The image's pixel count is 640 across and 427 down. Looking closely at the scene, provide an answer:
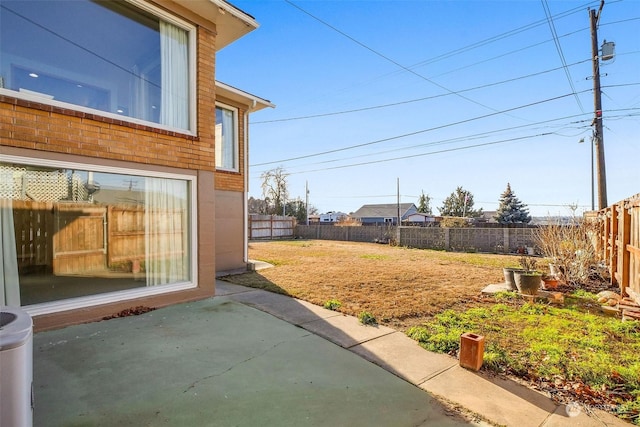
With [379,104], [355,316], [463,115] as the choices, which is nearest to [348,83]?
[379,104]

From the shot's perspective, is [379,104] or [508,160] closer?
[379,104]

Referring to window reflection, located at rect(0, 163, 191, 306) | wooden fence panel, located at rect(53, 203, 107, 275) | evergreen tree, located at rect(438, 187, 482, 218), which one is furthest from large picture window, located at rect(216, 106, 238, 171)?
evergreen tree, located at rect(438, 187, 482, 218)

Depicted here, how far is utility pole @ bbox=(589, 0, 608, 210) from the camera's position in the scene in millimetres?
11500

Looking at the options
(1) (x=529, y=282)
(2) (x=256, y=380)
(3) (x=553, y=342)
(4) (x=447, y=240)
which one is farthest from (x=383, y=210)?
(2) (x=256, y=380)

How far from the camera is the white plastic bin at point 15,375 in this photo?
1.47 m

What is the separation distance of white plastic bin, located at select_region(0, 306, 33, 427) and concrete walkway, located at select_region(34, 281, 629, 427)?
853 mm

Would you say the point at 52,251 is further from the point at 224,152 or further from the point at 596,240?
the point at 596,240

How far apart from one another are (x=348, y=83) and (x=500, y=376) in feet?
54.1

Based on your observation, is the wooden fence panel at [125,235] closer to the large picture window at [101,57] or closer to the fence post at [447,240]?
the large picture window at [101,57]

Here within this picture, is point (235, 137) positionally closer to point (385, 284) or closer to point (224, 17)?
point (224, 17)

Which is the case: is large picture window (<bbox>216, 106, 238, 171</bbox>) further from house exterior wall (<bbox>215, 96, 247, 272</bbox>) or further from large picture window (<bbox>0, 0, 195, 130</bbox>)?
large picture window (<bbox>0, 0, 195, 130</bbox>)

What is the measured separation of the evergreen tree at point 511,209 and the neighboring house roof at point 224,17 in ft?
98.2

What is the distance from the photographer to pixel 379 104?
56.6ft

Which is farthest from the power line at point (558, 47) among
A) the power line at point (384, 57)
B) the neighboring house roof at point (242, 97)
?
the neighboring house roof at point (242, 97)
